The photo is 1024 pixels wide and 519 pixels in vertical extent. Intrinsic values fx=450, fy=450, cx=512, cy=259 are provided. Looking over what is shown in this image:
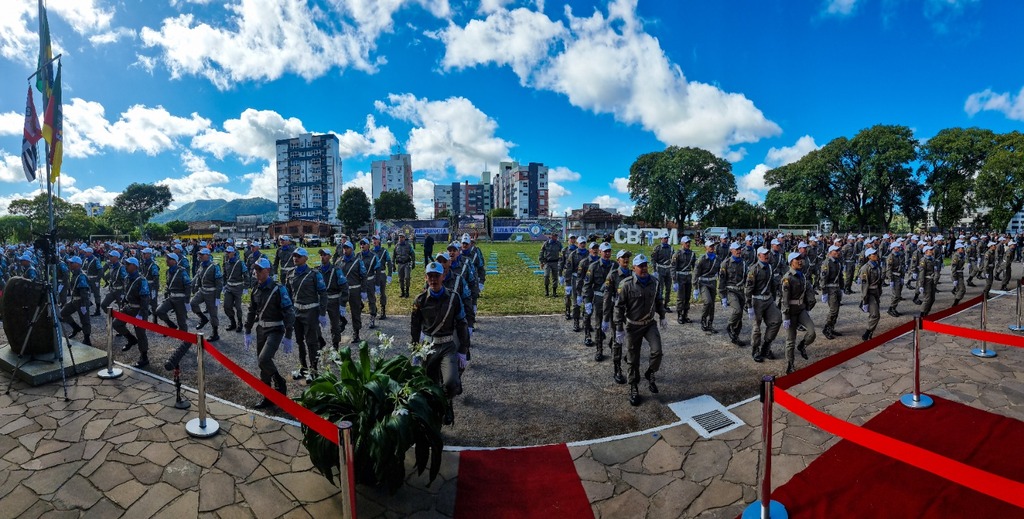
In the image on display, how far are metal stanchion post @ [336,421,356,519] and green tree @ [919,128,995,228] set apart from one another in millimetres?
55727

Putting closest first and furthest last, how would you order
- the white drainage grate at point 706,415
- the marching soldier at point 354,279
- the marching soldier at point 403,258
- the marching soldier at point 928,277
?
the white drainage grate at point 706,415, the marching soldier at point 354,279, the marching soldier at point 928,277, the marching soldier at point 403,258

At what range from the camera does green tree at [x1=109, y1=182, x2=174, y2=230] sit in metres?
89.2

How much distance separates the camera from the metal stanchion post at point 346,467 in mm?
3215

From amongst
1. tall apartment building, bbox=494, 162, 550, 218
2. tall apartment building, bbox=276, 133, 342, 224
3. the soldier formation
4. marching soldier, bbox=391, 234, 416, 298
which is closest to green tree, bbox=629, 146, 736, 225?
the soldier formation

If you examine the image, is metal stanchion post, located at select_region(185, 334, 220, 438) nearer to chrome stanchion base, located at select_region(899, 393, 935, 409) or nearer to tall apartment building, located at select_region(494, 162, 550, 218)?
chrome stanchion base, located at select_region(899, 393, 935, 409)

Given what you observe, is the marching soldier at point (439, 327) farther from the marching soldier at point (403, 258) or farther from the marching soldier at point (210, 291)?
the marching soldier at point (403, 258)

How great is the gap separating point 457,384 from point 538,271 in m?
19.0

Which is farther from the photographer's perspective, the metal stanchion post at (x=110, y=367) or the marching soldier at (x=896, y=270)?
the marching soldier at (x=896, y=270)

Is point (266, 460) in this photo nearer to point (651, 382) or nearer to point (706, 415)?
point (651, 382)

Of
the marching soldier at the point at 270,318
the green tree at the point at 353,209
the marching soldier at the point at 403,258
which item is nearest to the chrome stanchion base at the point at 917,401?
the marching soldier at the point at 270,318

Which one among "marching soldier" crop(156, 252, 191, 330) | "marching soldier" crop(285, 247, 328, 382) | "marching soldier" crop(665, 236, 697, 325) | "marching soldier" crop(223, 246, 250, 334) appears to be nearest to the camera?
"marching soldier" crop(285, 247, 328, 382)

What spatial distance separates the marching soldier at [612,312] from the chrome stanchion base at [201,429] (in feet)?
18.1

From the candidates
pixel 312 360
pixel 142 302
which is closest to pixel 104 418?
pixel 312 360

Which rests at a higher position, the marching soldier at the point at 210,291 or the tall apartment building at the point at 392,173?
the tall apartment building at the point at 392,173
